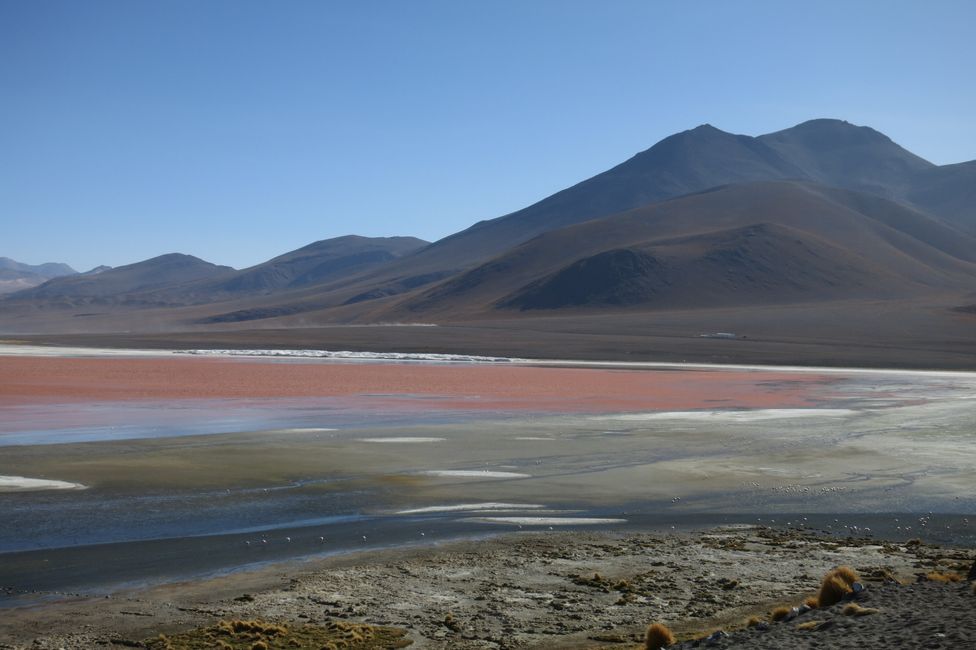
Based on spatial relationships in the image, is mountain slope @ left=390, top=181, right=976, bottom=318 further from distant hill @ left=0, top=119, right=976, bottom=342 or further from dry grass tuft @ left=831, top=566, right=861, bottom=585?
dry grass tuft @ left=831, top=566, right=861, bottom=585

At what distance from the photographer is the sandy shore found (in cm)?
899

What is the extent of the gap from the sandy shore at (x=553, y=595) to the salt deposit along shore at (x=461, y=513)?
0.13 ft

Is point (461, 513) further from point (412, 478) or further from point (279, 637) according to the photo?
point (279, 637)

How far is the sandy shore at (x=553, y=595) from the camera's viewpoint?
8992mm

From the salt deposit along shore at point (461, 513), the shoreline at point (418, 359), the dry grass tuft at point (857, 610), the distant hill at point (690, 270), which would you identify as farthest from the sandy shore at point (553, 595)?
the distant hill at point (690, 270)

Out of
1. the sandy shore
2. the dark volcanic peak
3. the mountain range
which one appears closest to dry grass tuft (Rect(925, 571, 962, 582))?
the sandy shore

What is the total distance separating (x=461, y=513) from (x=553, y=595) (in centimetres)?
445

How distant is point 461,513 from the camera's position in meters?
15.2

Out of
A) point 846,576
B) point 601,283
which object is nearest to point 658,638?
point 846,576

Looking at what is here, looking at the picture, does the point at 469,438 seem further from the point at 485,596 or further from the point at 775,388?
the point at 775,388

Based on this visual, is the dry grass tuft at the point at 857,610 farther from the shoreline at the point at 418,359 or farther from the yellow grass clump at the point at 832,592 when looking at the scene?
→ the shoreline at the point at 418,359

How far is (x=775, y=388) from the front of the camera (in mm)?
40750

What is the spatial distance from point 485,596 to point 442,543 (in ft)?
8.15

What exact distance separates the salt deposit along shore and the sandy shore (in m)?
0.04
